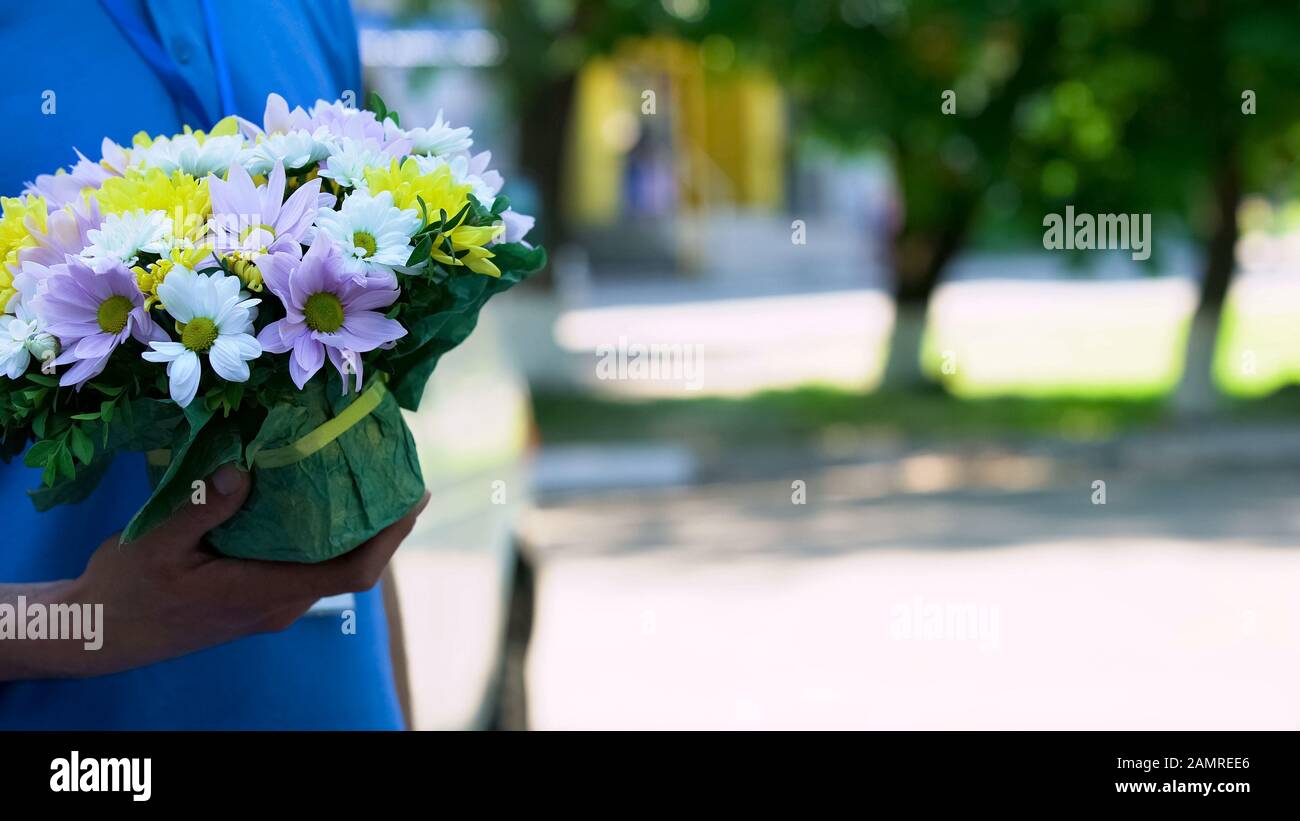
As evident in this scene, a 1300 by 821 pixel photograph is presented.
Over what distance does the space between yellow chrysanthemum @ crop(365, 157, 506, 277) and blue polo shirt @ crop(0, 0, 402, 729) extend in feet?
0.99

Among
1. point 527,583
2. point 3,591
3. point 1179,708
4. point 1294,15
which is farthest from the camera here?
point 1294,15

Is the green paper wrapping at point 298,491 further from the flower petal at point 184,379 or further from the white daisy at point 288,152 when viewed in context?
the white daisy at point 288,152

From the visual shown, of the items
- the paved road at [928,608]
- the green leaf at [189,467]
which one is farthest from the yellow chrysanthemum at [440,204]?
the paved road at [928,608]

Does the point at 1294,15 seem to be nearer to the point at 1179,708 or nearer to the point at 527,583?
the point at 1179,708

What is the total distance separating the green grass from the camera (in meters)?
12.4

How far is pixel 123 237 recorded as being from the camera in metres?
1.36

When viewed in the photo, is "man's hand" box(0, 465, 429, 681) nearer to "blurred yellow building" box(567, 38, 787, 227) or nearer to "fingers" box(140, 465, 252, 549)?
"fingers" box(140, 465, 252, 549)

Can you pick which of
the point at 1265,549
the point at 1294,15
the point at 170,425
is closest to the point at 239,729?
the point at 170,425

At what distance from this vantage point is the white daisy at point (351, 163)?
1433mm

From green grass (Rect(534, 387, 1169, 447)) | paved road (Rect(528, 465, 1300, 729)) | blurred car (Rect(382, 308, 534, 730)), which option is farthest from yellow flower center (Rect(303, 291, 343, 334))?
green grass (Rect(534, 387, 1169, 447))

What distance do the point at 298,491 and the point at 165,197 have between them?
0.89 ft

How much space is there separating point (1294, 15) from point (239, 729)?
32.7ft

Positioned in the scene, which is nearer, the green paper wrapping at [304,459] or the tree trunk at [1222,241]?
the green paper wrapping at [304,459]

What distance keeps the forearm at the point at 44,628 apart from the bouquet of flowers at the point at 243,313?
0.30 feet
